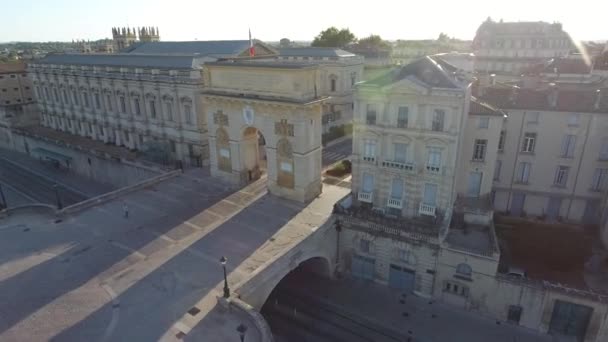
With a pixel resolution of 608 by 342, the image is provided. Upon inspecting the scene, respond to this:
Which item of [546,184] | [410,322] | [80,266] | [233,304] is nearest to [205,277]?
[233,304]

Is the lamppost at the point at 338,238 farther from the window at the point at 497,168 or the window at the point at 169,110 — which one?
the window at the point at 169,110

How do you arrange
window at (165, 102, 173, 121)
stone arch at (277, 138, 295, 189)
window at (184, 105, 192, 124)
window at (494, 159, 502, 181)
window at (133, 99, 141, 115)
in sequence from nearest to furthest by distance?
stone arch at (277, 138, 295, 189) < window at (494, 159, 502, 181) < window at (184, 105, 192, 124) < window at (165, 102, 173, 121) < window at (133, 99, 141, 115)

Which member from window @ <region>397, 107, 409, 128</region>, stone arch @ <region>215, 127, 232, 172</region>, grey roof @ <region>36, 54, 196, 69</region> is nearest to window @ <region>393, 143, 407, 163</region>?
window @ <region>397, 107, 409, 128</region>

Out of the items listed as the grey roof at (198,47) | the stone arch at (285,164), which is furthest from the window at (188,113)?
the stone arch at (285,164)

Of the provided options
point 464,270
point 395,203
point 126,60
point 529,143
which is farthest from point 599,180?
point 126,60

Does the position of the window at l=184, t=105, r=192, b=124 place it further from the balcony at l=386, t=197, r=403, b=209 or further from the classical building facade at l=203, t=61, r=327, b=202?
the balcony at l=386, t=197, r=403, b=209

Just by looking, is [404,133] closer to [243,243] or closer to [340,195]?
[340,195]

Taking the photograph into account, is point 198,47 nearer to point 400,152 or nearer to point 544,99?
point 400,152
